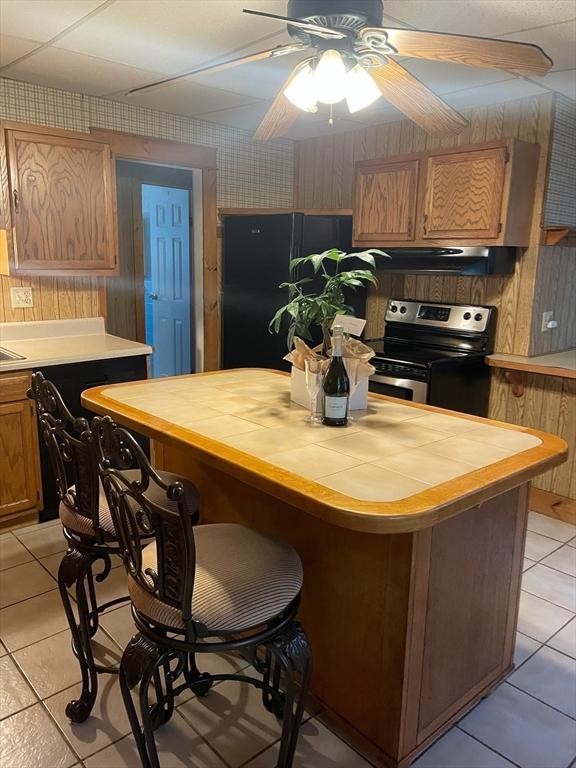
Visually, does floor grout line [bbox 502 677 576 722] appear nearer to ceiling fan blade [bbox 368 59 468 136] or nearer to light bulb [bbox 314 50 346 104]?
ceiling fan blade [bbox 368 59 468 136]

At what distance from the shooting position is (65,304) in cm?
363

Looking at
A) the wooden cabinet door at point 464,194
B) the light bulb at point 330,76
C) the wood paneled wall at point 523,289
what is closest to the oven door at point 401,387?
the wood paneled wall at point 523,289

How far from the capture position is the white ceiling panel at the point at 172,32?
222 cm

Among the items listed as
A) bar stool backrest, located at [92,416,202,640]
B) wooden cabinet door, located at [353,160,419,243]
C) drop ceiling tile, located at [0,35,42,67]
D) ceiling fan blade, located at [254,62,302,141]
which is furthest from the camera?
wooden cabinet door, located at [353,160,419,243]

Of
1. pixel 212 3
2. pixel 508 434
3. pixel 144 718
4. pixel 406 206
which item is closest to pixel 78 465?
pixel 144 718

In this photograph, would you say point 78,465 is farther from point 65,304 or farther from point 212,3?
point 65,304

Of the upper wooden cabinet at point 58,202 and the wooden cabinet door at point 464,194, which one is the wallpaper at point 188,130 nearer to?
the upper wooden cabinet at point 58,202

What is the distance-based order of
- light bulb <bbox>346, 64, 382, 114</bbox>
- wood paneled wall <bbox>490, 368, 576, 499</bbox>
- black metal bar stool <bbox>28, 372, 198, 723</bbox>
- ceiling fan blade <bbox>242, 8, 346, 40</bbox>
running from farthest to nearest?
wood paneled wall <bbox>490, 368, 576, 499</bbox> → light bulb <bbox>346, 64, 382, 114</bbox> → black metal bar stool <bbox>28, 372, 198, 723</bbox> → ceiling fan blade <bbox>242, 8, 346, 40</bbox>

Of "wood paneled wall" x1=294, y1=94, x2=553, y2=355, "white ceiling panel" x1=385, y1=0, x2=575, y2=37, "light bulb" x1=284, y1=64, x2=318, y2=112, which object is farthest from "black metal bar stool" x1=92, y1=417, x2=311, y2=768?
"wood paneled wall" x1=294, y1=94, x2=553, y2=355

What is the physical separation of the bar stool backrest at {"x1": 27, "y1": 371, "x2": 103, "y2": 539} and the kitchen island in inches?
9.8

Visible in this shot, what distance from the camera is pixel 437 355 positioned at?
3596mm

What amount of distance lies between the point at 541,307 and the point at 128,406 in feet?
8.56

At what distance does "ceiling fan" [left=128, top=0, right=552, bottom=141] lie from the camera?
1548mm

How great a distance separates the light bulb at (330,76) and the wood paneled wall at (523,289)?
6.58 feet
